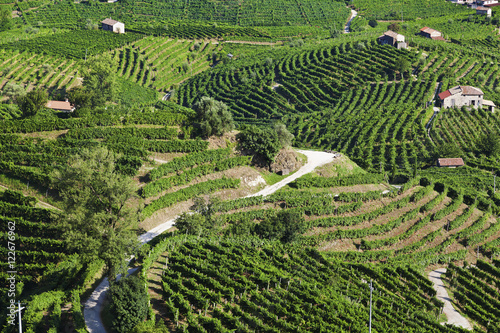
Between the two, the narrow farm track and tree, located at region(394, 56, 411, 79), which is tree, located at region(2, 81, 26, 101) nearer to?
the narrow farm track

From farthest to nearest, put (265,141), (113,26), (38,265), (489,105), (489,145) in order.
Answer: (113,26) → (489,105) → (489,145) → (265,141) → (38,265)

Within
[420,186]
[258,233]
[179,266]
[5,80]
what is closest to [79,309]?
[179,266]

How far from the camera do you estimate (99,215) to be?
5062cm

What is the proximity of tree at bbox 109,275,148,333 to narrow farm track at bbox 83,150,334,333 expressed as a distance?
2.30 metres

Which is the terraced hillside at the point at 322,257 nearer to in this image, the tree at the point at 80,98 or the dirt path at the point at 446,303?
the dirt path at the point at 446,303

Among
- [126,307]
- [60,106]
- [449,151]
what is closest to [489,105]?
[449,151]

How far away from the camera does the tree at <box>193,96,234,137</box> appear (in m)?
82.4

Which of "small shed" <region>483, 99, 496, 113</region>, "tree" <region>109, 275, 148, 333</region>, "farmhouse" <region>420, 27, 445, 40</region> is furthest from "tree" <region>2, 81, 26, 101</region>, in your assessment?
"farmhouse" <region>420, 27, 445, 40</region>

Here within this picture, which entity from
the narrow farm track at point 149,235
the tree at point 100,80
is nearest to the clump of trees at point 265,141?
the narrow farm track at point 149,235

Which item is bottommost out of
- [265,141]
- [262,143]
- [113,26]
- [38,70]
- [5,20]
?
[262,143]

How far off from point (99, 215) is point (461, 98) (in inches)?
4327

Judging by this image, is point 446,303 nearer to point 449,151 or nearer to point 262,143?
point 262,143

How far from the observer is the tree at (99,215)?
4991 centimetres

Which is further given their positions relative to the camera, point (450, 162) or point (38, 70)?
point (38, 70)
